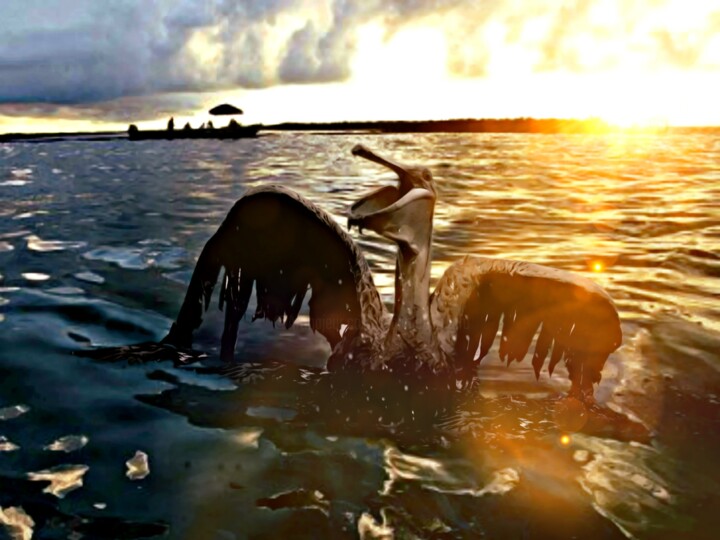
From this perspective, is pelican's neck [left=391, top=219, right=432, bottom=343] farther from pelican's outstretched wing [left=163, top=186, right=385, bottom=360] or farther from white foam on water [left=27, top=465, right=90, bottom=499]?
white foam on water [left=27, top=465, right=90, bottom=499]

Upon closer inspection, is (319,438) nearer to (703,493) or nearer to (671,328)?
(703,493)

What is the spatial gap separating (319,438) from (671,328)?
372 cm

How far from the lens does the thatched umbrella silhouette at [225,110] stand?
158 feet

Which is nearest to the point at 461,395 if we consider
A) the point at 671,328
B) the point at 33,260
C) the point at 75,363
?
the point at 671,328

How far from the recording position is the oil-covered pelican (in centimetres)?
454

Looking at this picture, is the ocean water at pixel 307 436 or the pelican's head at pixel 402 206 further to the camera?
the pelican's head at pixel 402 206

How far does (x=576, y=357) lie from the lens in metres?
4.71

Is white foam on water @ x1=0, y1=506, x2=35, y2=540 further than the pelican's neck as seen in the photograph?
No

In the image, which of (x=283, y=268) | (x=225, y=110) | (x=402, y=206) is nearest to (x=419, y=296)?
(x=402, y=206)

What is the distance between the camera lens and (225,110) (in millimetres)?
48969

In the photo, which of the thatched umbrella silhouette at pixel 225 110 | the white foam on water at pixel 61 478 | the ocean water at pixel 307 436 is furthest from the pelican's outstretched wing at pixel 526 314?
the thatched umbrella silhouette at pixel 225 110

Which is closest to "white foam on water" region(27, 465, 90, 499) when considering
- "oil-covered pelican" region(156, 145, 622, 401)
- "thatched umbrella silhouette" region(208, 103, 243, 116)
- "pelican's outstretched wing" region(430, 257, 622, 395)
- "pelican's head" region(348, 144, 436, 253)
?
"oil-covered pelican" region(156, 145, 622, 401)

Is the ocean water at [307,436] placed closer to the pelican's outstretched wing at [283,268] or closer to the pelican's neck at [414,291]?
the pelican's outstretched wing at [283,268]

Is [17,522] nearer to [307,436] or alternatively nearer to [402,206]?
[307,436]
